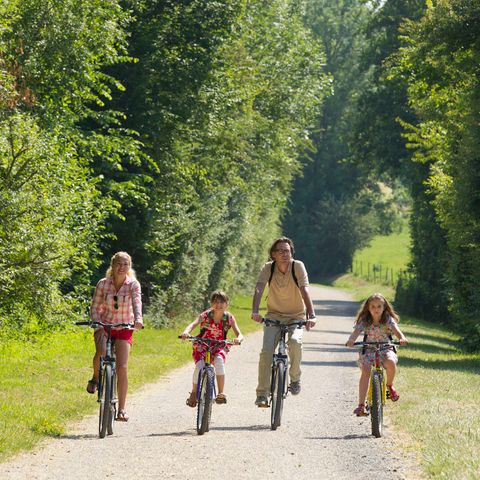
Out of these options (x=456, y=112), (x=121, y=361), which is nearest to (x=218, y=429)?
(x=121, y=361)

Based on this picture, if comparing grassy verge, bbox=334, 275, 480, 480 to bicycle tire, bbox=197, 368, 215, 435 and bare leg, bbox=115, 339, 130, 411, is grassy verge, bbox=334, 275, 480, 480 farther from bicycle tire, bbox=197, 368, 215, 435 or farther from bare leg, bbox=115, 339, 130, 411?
bare leg, bbox=115, 339, 130, 411

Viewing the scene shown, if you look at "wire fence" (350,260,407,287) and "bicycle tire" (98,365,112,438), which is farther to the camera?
"wire fence" (350,260,407,287)

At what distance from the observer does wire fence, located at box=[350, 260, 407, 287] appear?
91412 millimetres

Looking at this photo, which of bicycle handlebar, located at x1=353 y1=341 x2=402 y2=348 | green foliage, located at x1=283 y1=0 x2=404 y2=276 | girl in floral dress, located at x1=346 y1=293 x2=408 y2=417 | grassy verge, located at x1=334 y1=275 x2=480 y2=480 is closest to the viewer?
grassy verge, located at x1=334 y1=275 x2=480 y2=480

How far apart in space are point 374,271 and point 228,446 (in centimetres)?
8465

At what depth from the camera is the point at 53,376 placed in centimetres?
1830

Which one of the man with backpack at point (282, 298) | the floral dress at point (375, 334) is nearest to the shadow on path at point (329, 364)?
the man with backpack at point (282, 298)

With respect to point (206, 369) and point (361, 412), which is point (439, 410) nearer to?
point (361, 412)

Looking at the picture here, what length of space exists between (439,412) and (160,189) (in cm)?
1930

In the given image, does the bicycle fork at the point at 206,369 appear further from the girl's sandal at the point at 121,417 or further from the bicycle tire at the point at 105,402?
the bicycle tire at the point at 105,402

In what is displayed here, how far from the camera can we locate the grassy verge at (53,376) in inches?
495

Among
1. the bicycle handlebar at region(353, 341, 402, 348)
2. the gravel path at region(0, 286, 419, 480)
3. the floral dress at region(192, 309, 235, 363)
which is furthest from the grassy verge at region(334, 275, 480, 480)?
the floral dress at region(192, 309, 235, 363)

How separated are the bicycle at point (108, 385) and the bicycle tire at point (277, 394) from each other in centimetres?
179

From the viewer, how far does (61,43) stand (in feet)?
76.7
